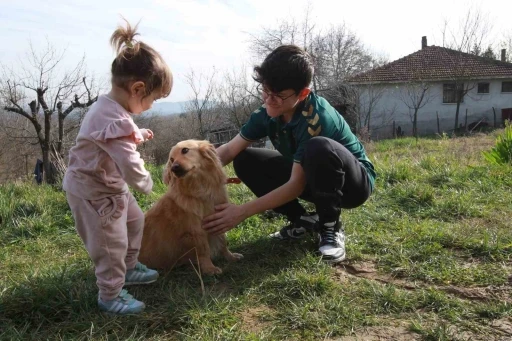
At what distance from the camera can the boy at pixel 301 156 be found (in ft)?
8.34

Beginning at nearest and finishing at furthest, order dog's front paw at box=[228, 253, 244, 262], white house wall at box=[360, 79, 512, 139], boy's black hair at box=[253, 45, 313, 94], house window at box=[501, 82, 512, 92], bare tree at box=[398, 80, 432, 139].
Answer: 1. boy's black hair at box=[253, 45, 313, 94]
2. dog's front paw at box=[228, 253, 244, 262]
3. bare tree at box=[398, 80, 432, 139]
4. white house wall at box=[360, 79, 512, 139]
5. house window at box=[501, 82, 512, 92]

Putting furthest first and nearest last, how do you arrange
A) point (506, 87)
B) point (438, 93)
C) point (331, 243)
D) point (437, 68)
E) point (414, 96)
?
point (506, 87), point (438, 93), point (437, 68), point (414, 96), point (331, 243)

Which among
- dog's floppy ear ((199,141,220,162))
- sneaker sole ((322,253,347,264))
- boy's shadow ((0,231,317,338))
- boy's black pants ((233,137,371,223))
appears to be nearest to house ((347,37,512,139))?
boy's black pants ((233,137,371,223))

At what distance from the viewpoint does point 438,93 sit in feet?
98.5

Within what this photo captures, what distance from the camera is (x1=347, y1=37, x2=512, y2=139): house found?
94.2 feet

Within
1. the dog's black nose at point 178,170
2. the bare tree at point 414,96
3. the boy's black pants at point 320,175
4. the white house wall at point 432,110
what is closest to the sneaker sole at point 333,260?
the boy's black pants at point 320,175

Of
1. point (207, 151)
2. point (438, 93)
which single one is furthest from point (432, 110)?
point (207, 151)

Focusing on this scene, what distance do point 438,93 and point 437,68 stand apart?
183 cm

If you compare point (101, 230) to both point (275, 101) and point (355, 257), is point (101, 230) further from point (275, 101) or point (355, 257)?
point (355, 257)

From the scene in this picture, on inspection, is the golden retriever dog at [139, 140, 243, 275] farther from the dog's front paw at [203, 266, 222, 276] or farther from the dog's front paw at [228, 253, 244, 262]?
the dog's front paw at [228, 253, 244, 262]

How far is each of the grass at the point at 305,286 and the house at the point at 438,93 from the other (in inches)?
1021

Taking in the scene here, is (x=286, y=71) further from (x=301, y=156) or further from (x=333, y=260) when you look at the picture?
(x=333, y=260)

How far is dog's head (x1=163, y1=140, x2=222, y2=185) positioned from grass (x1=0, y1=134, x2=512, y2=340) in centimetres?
66

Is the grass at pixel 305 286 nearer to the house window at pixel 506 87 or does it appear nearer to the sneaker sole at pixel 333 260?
the sneaker sole at pixel 333 260
